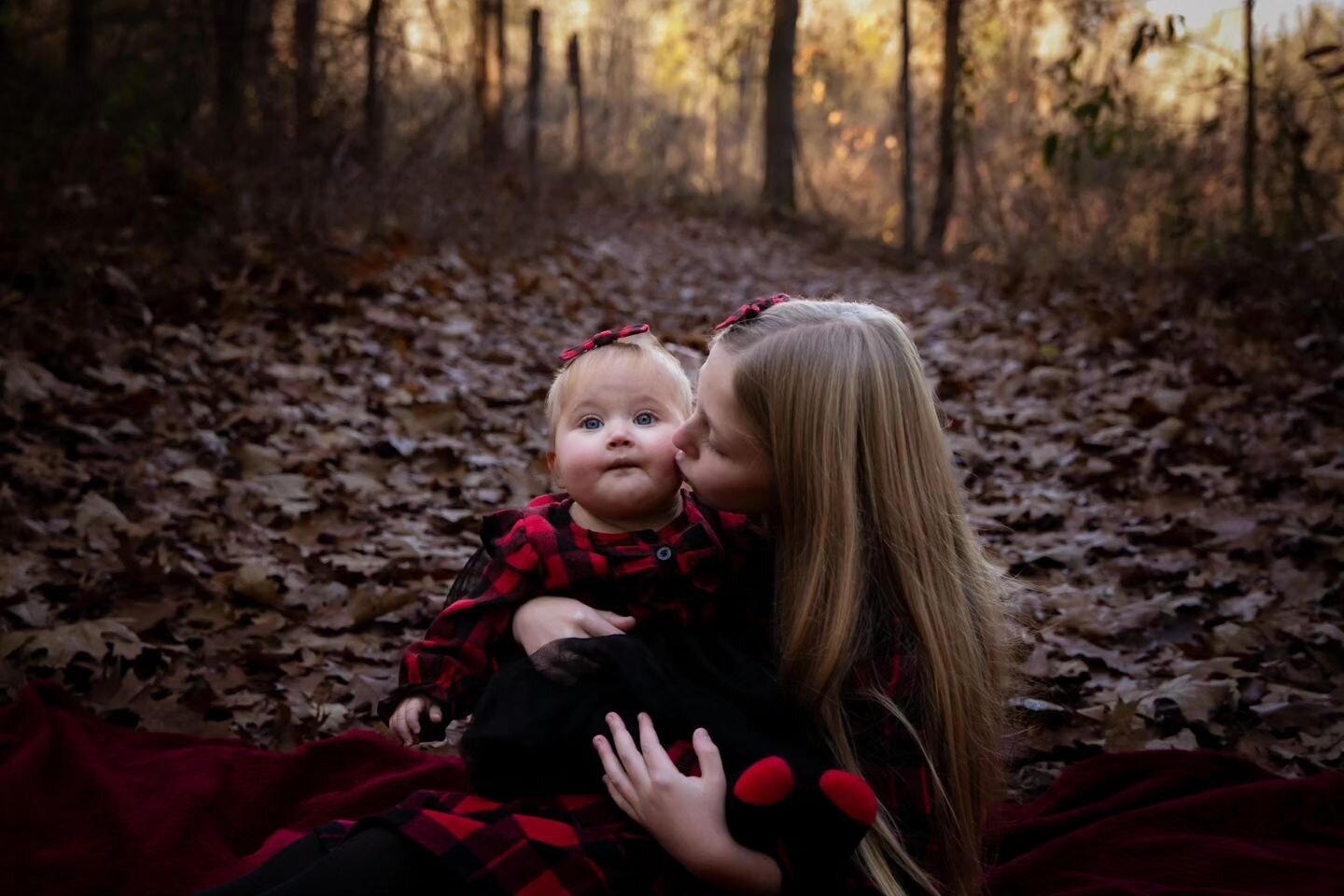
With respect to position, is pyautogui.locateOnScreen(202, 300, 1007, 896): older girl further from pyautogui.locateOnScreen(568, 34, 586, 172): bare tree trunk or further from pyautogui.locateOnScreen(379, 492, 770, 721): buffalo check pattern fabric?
pyautogui.locateOnScreen(568, 34, 586, 172): bare tree trunk

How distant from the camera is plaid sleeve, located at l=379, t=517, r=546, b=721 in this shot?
80.4 inches

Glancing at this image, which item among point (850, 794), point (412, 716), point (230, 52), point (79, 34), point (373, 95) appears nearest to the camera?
point (850, 794)

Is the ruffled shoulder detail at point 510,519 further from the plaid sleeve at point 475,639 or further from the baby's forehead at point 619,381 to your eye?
the baby's forehead at point 619,381

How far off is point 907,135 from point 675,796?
13363mm

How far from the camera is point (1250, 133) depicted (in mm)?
7805

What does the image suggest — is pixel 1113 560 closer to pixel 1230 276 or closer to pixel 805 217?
pixel 1230 276

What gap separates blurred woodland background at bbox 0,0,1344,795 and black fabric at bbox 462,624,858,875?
1.33m

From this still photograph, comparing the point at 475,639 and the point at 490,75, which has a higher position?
the point at 490,75

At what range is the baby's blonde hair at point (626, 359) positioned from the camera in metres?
2.10

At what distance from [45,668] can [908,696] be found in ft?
8.59

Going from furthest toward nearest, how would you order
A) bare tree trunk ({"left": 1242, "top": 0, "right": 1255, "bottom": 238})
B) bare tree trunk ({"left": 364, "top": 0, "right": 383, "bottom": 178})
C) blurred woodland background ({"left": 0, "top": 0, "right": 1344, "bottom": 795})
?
bare tree trunk ({"left": 364, "top": 0, "right": 383, "bottom": 178}), bare tree trunk ({"left": 1242, "top": 0, "right": 1255, "bottom": 238}), blurred woodland background ({"left": 0, "top": 0, "right": 1344, "bottom": 795})

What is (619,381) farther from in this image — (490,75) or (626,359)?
(490,75)

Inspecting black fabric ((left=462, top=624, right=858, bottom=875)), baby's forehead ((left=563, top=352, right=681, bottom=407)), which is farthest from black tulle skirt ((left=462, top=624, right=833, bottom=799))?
baby's forehead ((left=563, top=352, right=681, bottom=407))

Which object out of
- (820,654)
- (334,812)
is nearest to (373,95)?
(334,812)
